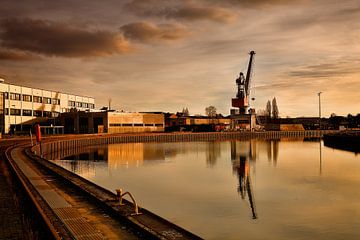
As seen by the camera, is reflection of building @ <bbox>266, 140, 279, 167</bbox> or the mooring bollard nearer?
the mooring bollard

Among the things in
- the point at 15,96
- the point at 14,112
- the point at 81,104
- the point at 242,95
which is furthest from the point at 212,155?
the point at 242,95

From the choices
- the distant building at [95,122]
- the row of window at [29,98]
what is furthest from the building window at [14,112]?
the distant building at [95,122]

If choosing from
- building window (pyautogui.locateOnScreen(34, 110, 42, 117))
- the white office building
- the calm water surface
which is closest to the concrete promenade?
the calm water surface

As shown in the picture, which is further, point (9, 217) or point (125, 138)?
point (125, 138)

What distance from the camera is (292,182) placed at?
1548 inches

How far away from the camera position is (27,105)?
382 feet

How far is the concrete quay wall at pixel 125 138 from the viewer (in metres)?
75.6

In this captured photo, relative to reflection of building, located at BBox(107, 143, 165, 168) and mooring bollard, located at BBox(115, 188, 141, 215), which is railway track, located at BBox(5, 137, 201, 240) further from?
reflection of building, located at BBox(107, 143, 165, 168)

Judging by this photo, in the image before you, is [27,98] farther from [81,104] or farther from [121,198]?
[121,198]

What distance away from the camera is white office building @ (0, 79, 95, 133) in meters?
106

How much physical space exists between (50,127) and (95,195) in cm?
10709

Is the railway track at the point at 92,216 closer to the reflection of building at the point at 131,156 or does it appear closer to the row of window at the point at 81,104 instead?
the reflection of building at the point at 131,156

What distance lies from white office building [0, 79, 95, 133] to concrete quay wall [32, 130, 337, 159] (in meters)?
22.7

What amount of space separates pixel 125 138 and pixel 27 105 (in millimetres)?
33820
